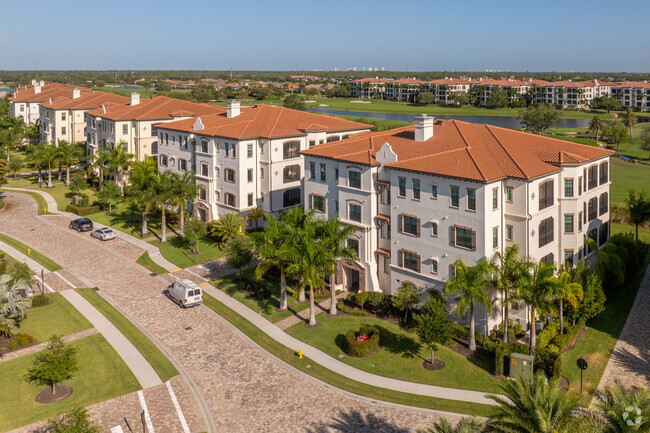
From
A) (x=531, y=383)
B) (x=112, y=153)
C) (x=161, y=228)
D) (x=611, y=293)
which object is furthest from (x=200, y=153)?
(x=531, y=383)

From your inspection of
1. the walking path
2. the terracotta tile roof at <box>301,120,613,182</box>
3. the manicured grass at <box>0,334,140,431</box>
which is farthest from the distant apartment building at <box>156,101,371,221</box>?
the walking path

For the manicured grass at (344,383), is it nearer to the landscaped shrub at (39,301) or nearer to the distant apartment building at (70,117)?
the landscaped shrub at (39,301)

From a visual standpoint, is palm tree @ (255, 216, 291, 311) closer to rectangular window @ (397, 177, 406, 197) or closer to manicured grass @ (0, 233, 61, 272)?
rectangular window @ (397, 177, 406, 197)

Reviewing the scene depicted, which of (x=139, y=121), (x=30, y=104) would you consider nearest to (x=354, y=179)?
(x=139, y=121)

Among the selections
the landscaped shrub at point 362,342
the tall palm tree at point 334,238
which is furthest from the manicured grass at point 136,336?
the tall palm tree at point 334,238

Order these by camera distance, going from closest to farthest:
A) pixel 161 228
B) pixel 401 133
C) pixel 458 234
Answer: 1. pixel 458 234
2. pixel 401 133
3. pixel 161 228

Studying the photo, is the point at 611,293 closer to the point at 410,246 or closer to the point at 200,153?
the point at 410,246
